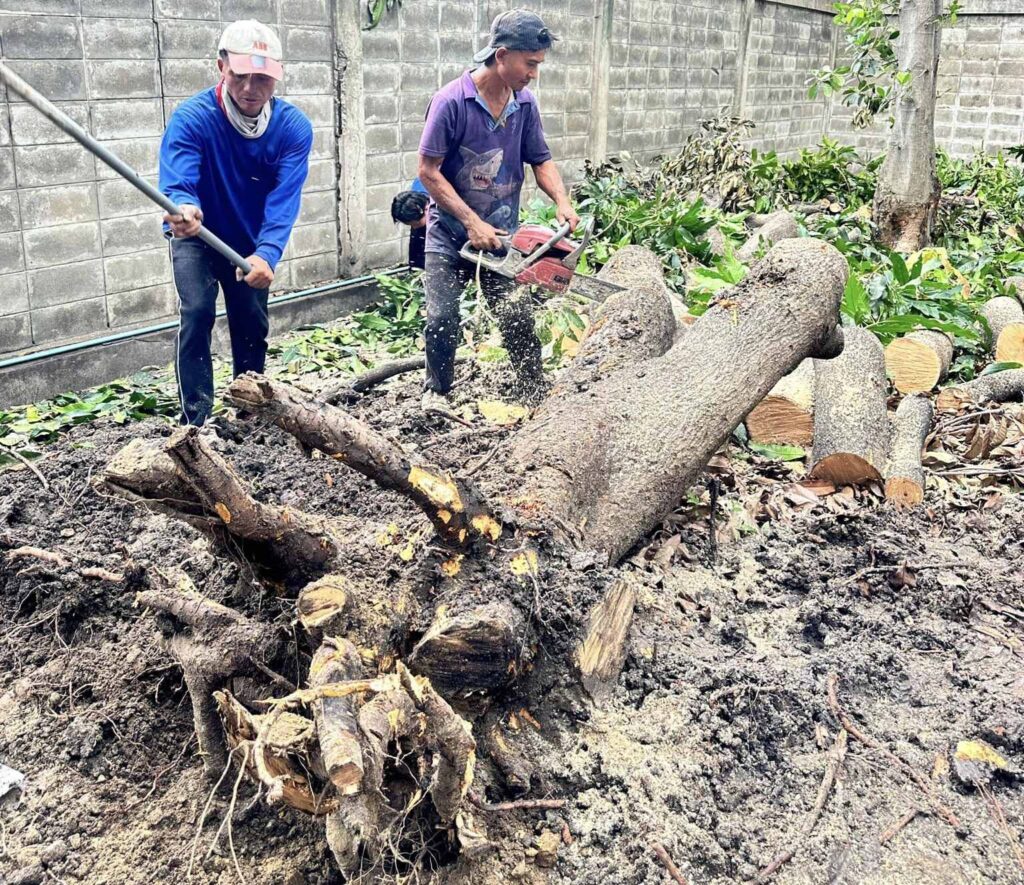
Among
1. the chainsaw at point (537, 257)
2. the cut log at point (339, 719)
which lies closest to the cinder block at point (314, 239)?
the chainsaw at point (537, 257)

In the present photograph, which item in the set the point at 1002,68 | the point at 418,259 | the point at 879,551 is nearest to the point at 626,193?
the point at 418,259

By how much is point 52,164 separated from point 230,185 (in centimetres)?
149

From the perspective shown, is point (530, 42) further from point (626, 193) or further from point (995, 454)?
point (626, 193)

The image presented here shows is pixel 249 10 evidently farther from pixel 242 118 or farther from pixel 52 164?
pixel 242 118

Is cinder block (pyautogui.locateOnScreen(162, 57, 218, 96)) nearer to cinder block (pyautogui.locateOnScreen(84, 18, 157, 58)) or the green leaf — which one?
cinder block (pyautogui.locateOnScreen(84, 18, 157, 58))

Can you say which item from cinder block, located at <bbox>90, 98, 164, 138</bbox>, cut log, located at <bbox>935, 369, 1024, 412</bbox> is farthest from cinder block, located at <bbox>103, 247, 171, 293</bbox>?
cut log, located at <bbox>935, 369, 1024, 412</bbox>

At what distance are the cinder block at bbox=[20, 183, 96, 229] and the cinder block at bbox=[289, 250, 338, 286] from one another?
1.69m

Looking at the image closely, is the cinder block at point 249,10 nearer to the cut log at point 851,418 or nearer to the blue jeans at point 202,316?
the blue jeans at point 202,316

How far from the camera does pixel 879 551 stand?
3.47m

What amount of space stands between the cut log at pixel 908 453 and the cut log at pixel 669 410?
58 cm

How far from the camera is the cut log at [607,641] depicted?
2.54m

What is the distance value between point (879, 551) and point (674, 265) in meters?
3.77

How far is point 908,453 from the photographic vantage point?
4.21 meters

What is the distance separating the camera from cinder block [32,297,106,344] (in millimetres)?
5211
